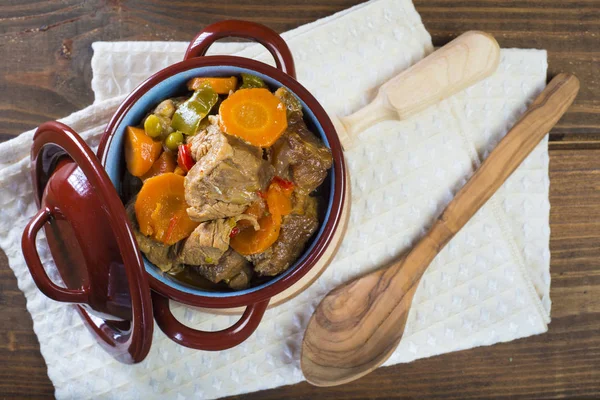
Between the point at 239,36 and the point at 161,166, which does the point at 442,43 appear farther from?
the point at 161,166

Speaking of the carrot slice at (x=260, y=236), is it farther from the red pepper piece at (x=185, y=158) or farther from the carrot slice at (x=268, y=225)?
the red pepper piece at (x=185, y=158)

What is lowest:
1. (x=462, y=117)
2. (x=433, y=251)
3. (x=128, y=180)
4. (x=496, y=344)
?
(x=496, y=344)

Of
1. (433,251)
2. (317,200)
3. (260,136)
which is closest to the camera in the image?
(260,136)

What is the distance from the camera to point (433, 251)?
1.68 metres

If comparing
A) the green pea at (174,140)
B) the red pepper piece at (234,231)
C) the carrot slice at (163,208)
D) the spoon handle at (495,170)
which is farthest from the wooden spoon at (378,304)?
the green pea at (174,140)

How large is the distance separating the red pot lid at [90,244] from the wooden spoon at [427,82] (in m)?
0.77

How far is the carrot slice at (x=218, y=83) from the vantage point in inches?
54.0

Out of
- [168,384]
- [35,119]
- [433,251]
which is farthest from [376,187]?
[35,119]

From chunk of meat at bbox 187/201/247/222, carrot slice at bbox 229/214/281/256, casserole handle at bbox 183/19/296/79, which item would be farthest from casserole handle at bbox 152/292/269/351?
casserole handle at bbox 183/19/296/79

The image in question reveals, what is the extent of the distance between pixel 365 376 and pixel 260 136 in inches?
37.5

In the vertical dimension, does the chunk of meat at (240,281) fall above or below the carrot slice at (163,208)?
below

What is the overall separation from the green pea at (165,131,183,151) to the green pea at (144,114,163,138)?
0.10ft

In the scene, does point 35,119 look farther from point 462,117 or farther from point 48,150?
point 462,117

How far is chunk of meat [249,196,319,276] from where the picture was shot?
1364 millimetres
